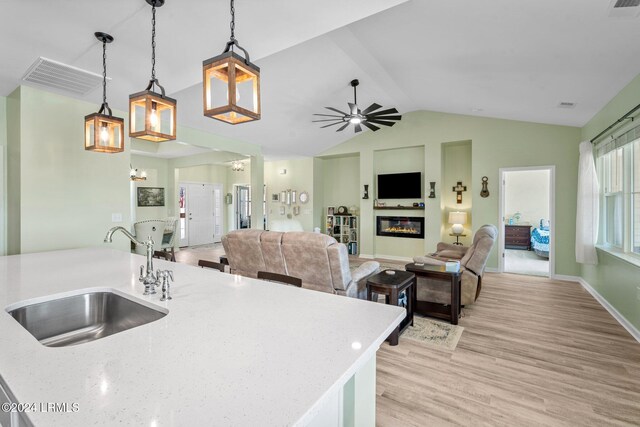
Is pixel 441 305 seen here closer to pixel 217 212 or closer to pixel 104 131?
pixel 104 131

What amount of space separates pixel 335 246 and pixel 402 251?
15.3 feet

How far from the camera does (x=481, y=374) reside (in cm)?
239

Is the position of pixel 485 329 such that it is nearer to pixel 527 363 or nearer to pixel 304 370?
pixel 527 363

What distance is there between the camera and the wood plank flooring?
1.94 metres

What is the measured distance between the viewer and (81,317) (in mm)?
1601

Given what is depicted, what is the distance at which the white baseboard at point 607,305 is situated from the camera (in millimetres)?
3080

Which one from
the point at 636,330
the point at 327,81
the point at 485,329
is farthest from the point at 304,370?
the point at 327,81

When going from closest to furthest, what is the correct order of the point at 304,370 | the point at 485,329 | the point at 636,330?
the point at 304,370 < the point at 636,330 < the point at 485,329

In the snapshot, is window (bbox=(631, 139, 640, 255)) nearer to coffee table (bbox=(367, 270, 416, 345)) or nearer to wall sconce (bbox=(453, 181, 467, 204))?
coffee table (bbox=(367, 270, 416, 345))

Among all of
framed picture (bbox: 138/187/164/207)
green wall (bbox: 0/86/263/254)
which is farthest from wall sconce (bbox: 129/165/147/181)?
green wall (bbox: 0/86/263/254)

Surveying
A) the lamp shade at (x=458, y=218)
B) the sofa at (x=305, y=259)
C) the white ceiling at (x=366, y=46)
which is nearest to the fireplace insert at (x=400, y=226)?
the lamp shade at (x=458, y=218)

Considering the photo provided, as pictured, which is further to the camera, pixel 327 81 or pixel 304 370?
pixel 327 81

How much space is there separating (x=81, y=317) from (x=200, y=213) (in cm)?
872

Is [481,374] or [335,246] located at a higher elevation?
[335,246]
